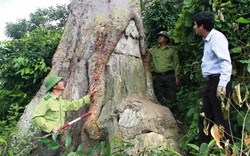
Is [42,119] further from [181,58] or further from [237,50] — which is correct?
[181,58]

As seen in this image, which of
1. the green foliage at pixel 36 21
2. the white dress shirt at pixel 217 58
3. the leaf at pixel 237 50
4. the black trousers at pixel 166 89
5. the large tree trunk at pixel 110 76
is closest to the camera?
the white dress shirt at pixel 217 58

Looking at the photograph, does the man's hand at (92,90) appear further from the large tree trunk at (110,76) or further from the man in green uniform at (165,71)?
the man in green uniform at (165,71)

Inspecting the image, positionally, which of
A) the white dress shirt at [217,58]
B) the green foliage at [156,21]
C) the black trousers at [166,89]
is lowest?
the black trousers at [166,89]

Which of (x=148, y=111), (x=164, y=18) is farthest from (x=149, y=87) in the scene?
(x=164, y=18)

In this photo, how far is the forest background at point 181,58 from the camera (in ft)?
16.0

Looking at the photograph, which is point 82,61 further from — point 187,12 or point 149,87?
point 187,12

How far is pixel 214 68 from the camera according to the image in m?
4.46

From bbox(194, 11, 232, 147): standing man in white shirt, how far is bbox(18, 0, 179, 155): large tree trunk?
0.72 m

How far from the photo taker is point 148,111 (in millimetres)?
5316

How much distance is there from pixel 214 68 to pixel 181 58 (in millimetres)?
2708

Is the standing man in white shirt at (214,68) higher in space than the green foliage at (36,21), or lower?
lower

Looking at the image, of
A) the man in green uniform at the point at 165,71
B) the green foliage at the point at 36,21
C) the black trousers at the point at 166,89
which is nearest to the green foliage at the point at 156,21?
the man in green uniform at the point at 165,71

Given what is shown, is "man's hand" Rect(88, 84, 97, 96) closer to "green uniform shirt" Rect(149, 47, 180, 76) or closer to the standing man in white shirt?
"green uniform shirt" Rect(149, 47, 180, 76)

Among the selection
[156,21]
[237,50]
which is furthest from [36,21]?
[237,50]
